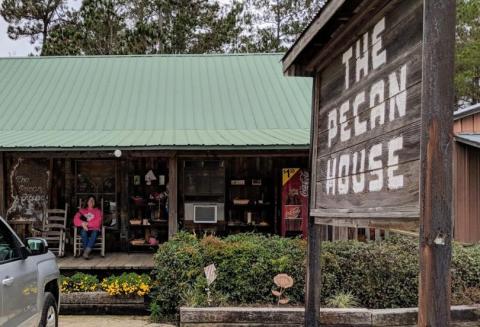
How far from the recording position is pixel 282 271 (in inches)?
265

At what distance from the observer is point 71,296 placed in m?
7.59

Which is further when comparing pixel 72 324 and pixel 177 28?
pixel 177 28

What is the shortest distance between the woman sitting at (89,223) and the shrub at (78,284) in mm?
1776

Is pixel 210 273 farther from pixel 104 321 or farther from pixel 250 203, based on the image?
pixel 250 203

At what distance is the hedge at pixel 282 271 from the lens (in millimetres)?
6727

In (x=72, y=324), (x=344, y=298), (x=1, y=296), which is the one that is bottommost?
(x=72, y=324)

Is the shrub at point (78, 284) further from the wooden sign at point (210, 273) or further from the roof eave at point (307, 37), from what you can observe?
the roof eave at point (307, 37)

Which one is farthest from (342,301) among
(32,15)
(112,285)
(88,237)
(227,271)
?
(32,15)

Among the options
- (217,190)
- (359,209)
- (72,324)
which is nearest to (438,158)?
(359,209)

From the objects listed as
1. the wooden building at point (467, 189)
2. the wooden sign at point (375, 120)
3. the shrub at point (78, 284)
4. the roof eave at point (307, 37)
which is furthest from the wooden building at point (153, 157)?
the wooden sign at point (375, 120)

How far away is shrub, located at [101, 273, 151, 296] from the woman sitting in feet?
7.21

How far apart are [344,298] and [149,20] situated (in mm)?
21935

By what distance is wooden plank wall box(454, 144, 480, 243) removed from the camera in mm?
10500

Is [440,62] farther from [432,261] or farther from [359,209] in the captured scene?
[359,209]
